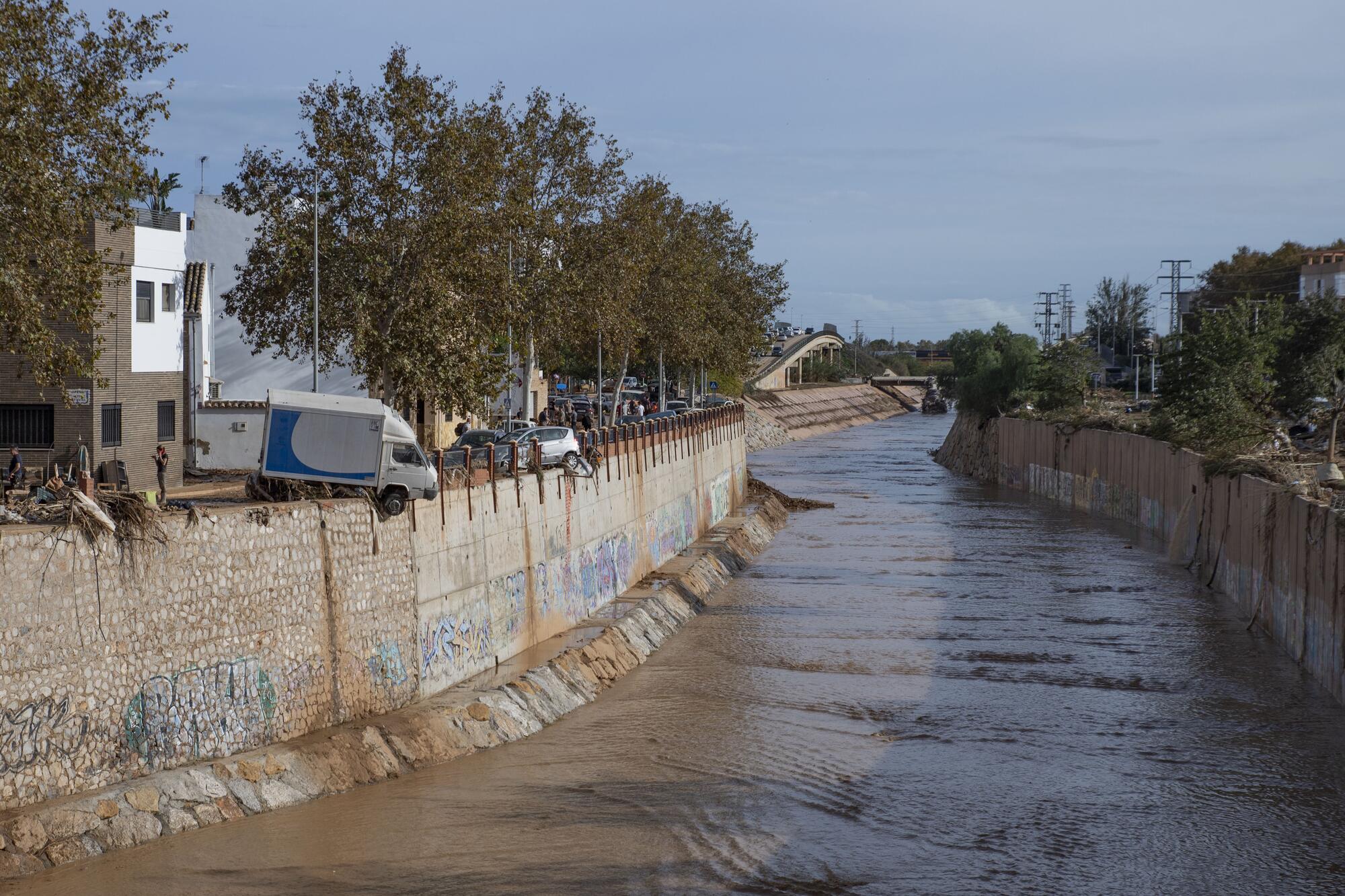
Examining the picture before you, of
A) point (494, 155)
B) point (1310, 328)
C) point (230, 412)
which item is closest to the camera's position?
point (494, 155)

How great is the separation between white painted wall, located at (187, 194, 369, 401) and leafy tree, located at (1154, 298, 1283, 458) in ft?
110

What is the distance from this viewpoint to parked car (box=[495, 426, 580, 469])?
123 ft

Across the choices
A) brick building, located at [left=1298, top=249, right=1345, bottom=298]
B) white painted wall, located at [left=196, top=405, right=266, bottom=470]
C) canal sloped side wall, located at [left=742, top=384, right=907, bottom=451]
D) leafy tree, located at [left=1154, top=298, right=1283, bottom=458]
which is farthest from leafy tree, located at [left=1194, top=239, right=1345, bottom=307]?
white painted wall, located at [left=196, top=405, right=266, bottom=470]

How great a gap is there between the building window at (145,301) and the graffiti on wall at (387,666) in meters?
19.8

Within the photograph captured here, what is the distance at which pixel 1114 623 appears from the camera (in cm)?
4012

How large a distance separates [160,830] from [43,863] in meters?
1.90

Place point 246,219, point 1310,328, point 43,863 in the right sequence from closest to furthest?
point 43,863
point 246,219
point 1310,328

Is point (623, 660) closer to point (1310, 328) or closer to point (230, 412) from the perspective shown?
point (230, 412)

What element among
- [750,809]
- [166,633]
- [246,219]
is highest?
[246,219]

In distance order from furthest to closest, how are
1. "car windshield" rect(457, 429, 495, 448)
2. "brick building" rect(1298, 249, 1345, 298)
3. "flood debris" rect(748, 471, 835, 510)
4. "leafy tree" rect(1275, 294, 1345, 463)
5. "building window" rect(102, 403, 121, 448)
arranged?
"brick building" rect(1298, 249, 1345, 298), "flood debris" rect(748, 471, 835, 510), "leafy tree" rect(1275, 294, 1345, 463), "car windshield" rect(457, 429, 495, 448), "building window" rect(102, 403, 121, 448)

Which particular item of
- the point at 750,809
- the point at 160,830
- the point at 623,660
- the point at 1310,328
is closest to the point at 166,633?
the point at 160,830

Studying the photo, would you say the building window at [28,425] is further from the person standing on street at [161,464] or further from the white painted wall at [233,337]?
the white painted wall at [233,337]

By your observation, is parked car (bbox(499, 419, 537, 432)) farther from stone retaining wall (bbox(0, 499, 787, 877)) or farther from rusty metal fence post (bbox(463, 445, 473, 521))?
rusty metal fence post (bbox(463, 445, 473, 521))

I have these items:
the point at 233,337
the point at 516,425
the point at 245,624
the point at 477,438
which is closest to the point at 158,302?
the point at 477,438
